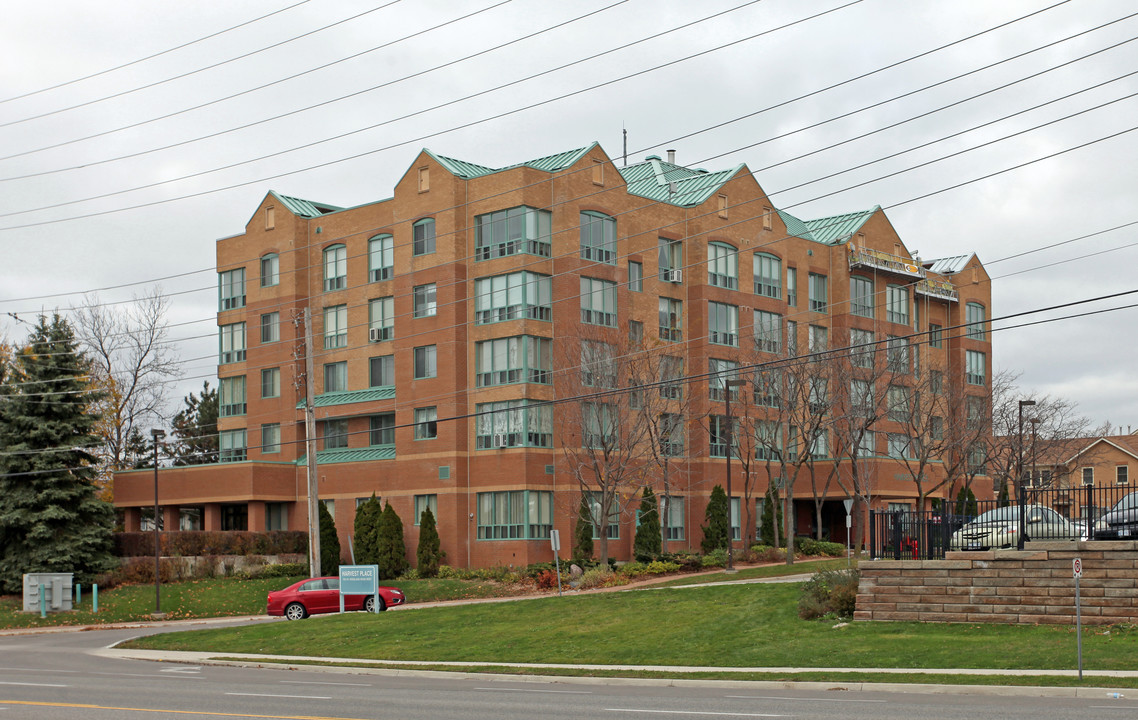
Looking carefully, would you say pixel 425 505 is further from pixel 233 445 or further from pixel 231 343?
pixel 231 343

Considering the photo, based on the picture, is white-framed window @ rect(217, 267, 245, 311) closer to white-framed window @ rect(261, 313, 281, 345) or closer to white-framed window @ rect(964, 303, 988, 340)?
white-framed window @ rect(261, 313, 281, 345)

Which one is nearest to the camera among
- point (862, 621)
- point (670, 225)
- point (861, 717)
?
point (861, 717)

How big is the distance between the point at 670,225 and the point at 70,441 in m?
28.4

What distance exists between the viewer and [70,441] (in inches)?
2034

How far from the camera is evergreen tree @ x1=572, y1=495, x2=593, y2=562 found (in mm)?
52562

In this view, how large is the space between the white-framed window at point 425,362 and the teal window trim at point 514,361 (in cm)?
212

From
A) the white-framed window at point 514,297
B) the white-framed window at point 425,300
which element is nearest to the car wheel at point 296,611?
the white-framed window at point 514,297

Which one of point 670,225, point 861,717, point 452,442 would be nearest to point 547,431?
point 452,442

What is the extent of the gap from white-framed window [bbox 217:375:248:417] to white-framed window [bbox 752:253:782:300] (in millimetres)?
27109

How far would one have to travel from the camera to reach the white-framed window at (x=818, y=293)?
67562mm

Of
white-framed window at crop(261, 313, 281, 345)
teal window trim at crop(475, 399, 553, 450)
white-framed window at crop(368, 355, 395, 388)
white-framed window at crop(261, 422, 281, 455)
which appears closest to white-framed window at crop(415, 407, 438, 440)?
teal window trim at crop(475, 399, 553, 450)

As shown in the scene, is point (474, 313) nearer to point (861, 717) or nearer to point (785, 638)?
point (785, 638)

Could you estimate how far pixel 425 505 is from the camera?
182ft

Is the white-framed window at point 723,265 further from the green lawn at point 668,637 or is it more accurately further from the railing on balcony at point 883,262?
the green lawn at point 668,637
